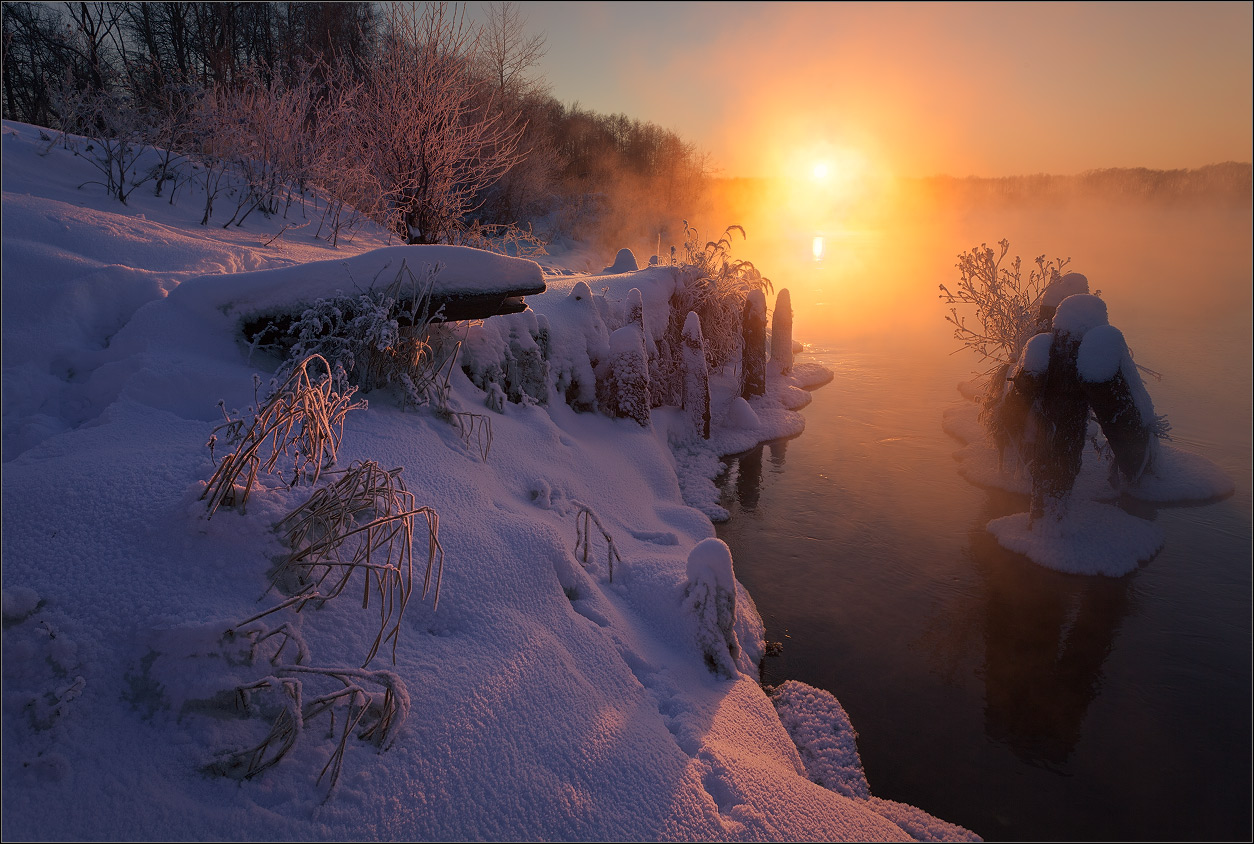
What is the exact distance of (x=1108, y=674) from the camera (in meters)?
→ 3.97

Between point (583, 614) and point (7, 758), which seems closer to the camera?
point (7, 758)

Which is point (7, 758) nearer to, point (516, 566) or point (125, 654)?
point (125, 654)

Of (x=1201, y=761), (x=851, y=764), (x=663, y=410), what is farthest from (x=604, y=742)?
(x=663, y=410)

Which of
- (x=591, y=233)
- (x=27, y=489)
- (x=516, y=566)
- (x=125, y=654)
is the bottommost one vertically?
(x=516, y=566)

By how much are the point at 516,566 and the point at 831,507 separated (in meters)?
4.43

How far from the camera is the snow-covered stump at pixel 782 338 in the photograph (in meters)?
10.5

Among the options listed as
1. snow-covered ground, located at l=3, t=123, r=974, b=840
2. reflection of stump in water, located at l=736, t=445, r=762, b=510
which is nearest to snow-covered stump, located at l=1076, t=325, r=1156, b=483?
reflection of stump in water, located at l=736, t=445, r=762, b=510

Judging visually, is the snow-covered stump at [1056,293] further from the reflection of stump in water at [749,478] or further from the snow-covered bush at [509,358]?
the snow-covered bush at [509,358]

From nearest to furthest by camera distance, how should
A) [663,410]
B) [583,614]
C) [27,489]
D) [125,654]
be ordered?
[125,654] → [27,489] → [583,614] → [663,410]

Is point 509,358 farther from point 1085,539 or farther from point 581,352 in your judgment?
point 1085,539

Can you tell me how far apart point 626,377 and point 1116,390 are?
450 centimetres

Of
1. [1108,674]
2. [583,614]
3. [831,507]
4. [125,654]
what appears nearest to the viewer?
[125,654]

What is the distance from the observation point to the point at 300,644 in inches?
70.1

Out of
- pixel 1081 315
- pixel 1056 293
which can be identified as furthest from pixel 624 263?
pixel 1081 315
